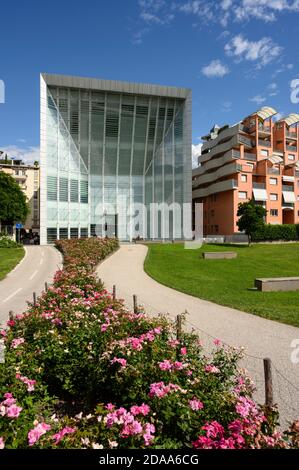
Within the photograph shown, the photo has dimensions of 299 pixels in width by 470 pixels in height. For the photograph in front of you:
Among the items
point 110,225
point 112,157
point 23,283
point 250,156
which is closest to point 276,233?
point 250,156

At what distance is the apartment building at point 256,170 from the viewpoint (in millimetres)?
56750

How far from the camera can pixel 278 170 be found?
58.9 meters

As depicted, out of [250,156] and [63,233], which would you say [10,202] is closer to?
[63,233]

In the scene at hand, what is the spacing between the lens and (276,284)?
15.5 m

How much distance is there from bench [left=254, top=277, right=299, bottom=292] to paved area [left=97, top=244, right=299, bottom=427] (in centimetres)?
391

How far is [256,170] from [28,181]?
64.4 m

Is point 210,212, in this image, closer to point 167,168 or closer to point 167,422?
point 167,168

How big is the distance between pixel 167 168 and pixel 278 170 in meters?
21.5

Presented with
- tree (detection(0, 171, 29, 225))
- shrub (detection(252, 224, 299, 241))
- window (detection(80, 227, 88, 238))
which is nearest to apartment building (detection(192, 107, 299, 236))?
shrub (detection(252, 224, 299, 241))

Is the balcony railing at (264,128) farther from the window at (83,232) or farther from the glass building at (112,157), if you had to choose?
the window at (83,232)

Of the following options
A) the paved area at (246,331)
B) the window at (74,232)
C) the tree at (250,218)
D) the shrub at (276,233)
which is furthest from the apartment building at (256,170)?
the paved area at (246,331)

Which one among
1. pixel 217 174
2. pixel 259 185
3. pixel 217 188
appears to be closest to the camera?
pixel 259 185

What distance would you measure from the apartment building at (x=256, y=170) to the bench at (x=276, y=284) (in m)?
41.3

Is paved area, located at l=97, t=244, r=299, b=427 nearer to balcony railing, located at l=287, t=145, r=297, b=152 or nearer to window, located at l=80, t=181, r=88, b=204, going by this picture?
window, located at l=80, t=181, r=88, b=204
